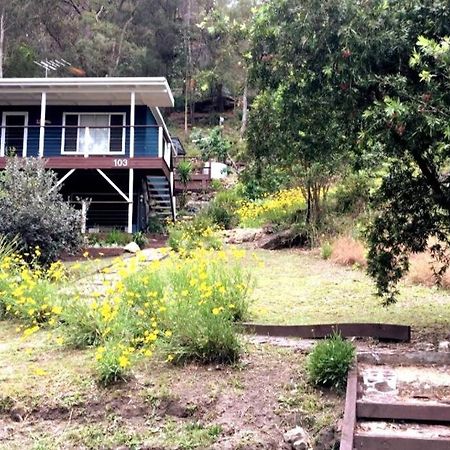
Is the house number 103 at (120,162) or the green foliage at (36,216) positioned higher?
the house number 103 at (120,162)

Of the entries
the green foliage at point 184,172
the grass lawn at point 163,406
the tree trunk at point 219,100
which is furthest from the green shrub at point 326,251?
the tree trunk at point 219,100

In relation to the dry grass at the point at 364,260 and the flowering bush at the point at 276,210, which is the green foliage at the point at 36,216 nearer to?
the dry grass at the point at 364,260

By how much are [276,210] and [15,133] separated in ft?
32.2

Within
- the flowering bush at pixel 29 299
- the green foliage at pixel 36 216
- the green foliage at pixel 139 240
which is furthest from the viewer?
the green foliage at pixel 139 240

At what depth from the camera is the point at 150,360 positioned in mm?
5805

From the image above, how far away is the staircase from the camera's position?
23.2 m

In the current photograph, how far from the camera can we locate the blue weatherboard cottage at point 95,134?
18.6m

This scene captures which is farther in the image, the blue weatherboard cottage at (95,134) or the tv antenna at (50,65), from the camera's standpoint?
the tv antenna at (50,65)

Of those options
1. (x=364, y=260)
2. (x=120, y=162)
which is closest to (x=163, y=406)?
(x=364, y=260)

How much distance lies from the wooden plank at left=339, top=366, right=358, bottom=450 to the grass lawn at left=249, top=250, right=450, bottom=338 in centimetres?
209

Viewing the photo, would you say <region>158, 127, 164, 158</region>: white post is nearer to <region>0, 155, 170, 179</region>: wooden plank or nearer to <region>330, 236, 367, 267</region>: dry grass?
<region>0, 155, 170, 179</region>: wooden plank

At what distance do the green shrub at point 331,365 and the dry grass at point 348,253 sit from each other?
23.0 ft

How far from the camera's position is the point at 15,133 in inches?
821

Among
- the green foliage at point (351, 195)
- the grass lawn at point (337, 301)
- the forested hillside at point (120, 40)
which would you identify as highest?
the forested hillside at point (120, 40)
